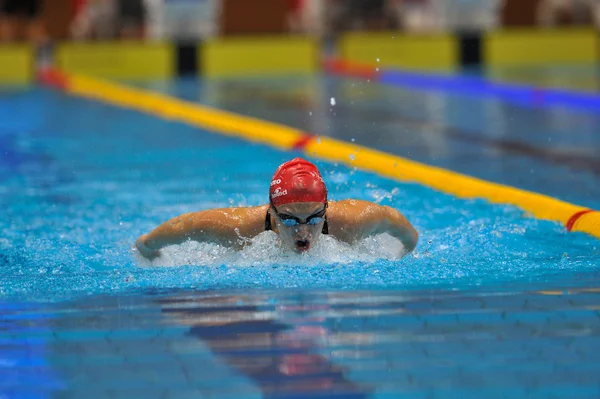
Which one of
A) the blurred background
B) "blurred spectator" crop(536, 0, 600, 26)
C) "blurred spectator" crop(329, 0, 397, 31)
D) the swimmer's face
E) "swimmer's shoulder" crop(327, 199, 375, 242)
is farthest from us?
"blurred spectator" crop(536, 0, 600, 26)

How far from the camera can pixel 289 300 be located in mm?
3299

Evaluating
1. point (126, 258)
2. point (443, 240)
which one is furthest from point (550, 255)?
point (126, 258)

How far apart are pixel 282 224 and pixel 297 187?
153mm

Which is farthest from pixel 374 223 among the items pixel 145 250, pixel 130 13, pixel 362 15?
pixel 130 13

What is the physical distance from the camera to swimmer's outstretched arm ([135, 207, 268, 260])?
390 cm

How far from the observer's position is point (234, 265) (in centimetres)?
388

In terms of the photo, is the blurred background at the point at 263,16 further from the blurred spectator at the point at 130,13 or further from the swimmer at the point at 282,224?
the swimmer at the point at 282,224

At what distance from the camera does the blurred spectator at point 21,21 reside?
15.5 metres

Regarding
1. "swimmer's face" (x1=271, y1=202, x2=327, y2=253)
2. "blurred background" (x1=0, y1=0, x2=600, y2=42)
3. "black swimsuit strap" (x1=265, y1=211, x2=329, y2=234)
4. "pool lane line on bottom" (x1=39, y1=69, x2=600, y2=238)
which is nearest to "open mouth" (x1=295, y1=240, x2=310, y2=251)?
"swimmer's face" (x1=271, y1=202, x2=327, y2=253)

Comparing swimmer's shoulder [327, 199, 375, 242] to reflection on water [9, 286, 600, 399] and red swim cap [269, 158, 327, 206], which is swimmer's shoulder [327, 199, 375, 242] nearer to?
red swim cap [269, 158, 327, 206]

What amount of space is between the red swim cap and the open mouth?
0.15 m

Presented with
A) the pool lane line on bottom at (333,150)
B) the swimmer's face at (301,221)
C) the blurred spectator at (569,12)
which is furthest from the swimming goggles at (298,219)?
the blurred spectator at (569,12)

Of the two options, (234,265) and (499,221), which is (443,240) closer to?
(499,221)

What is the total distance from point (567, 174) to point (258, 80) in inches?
339
